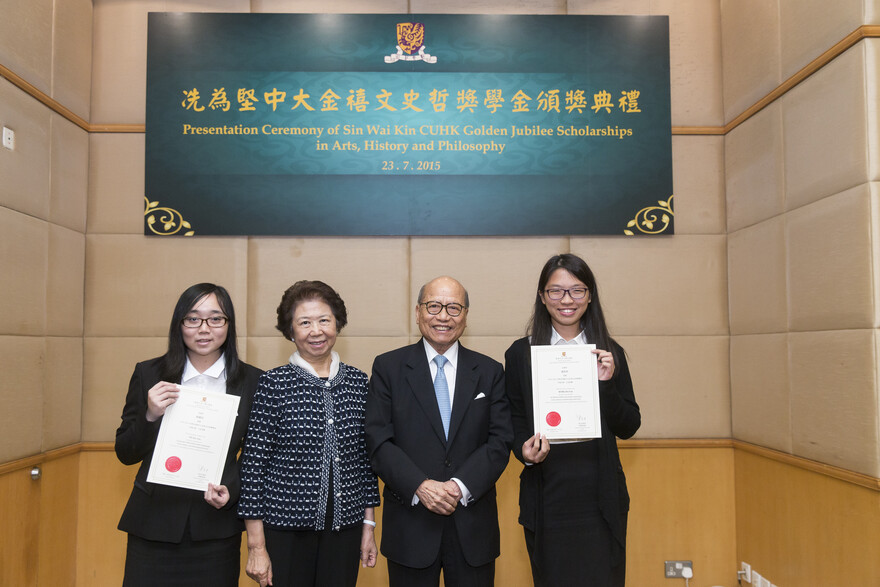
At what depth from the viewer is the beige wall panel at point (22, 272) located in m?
2.71

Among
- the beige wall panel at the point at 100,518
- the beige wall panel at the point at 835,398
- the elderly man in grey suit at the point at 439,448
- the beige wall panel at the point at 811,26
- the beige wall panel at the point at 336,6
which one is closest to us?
the elderly man in grey suit at the point at 439,448

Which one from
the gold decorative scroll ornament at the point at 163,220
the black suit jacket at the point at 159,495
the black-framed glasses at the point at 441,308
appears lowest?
the black suit jacket at the point at 159,495

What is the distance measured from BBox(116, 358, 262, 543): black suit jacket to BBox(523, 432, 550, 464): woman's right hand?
0.96m

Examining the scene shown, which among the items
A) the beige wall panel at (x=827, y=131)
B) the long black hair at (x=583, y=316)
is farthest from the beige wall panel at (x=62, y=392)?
the beige wall panel at (x=827, y=131)

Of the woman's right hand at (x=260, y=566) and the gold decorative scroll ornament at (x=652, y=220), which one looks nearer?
the woman's right hand at (x=260, y=566)

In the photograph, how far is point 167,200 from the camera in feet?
10.9

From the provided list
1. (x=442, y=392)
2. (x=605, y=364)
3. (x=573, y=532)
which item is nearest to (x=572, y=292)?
(x=605, y=364)

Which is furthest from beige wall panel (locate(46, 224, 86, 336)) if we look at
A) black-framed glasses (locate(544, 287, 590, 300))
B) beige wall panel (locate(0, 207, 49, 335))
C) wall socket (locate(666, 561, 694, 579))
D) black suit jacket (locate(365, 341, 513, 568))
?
wall socket (locate(666, 561, 694, 579))

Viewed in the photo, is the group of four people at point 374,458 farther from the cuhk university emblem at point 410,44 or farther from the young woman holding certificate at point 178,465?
the cuhk university emblem at point 410,44

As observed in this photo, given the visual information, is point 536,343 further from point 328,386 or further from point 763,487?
point 763,487

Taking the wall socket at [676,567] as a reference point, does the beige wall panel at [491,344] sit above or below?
above

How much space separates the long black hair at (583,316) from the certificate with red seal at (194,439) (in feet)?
3.52

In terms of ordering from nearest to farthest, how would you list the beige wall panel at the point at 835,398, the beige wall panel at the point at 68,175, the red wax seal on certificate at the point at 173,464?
the red wax seal on certificate at the point at 173,464
the beige wall panel at the point at 835,398
the beige wall panel at the point at 68,175

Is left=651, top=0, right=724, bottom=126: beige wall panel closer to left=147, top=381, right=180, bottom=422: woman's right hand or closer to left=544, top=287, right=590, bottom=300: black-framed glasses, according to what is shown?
left=544, top=287, right=590, bottom=300: black-framed glasses
